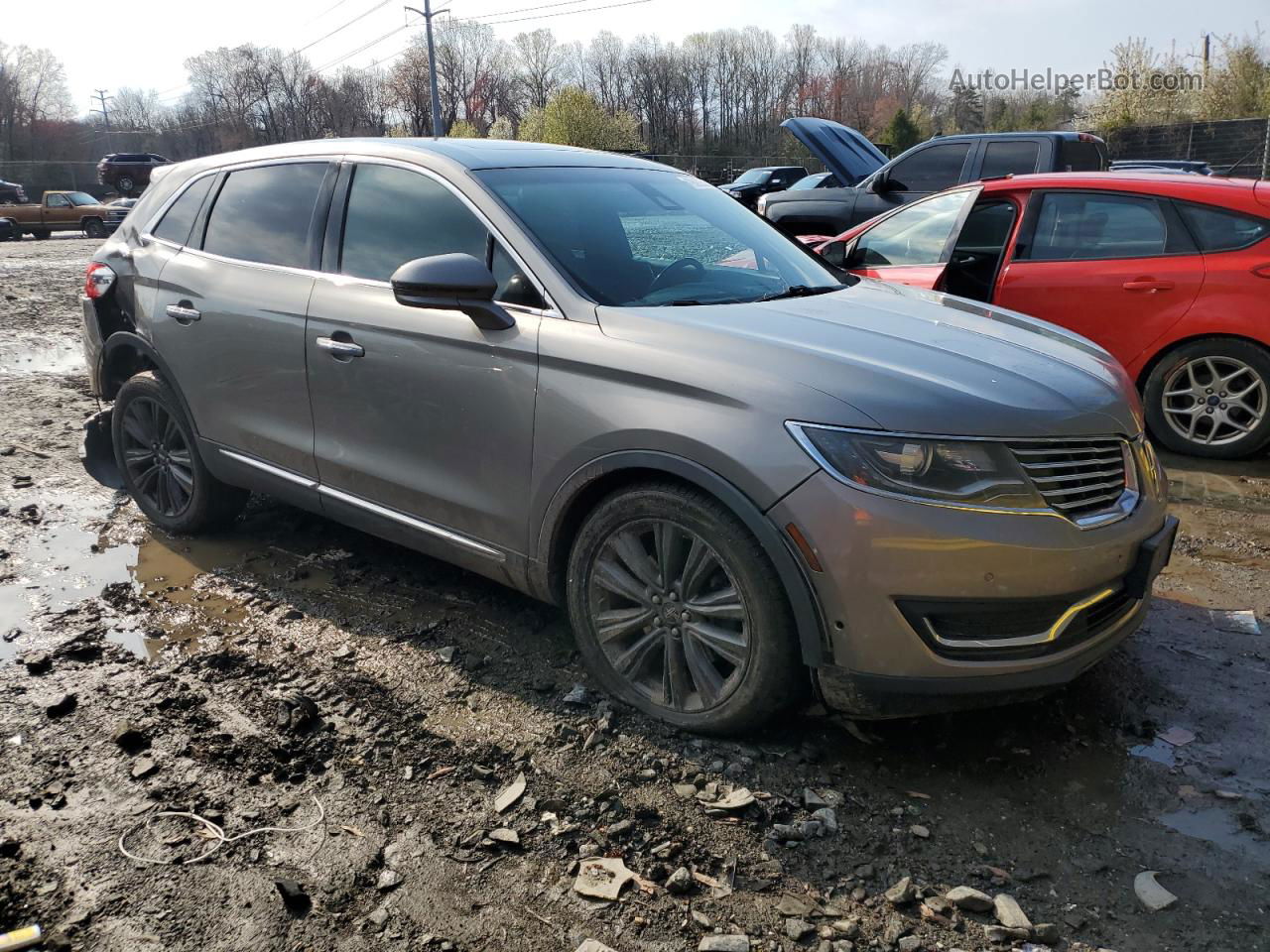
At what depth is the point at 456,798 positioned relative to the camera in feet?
9.20

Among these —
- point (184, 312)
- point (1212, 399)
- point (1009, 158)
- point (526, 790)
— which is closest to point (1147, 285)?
point (1212, 399)

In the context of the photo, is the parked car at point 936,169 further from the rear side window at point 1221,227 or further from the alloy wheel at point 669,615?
the alloy wheel at point 669,615

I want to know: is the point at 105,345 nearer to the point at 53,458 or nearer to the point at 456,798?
the point at 53,458

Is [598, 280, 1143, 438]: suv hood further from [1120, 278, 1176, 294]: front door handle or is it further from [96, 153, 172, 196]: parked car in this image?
[96, 153, 172, 196]: parked car

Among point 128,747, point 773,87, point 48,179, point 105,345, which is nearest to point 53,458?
point 105,345

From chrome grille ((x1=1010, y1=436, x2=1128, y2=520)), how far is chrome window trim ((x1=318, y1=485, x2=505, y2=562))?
1730 mm

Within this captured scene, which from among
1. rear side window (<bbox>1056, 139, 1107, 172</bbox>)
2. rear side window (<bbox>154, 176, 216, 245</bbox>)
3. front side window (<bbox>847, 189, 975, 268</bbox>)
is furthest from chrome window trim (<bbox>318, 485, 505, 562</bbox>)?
rear side window (<bbox>1056, 139, 1107, 172</bbox>)

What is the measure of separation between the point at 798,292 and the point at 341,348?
173 cm

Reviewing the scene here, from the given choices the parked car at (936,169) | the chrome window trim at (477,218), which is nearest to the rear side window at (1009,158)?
the parked car at (936,169)

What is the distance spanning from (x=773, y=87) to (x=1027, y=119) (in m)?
44.9

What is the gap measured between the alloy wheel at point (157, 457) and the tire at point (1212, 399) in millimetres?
5466

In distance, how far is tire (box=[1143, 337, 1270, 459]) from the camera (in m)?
5.82

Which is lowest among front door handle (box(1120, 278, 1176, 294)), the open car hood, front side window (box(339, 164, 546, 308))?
front door handle (box(1120, 278, 1176, 294))

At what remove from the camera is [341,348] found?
3754mm
